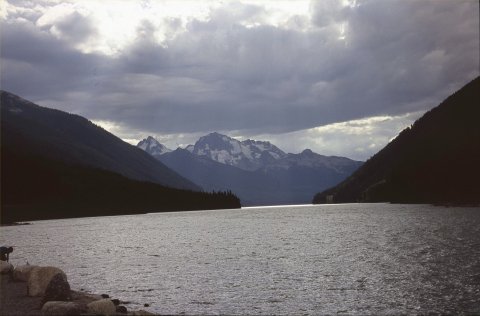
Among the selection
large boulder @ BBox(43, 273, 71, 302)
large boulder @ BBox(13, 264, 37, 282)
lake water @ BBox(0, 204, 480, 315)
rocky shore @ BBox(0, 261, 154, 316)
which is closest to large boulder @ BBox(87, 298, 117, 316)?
rocky shore @ BBox(0, 261, 154, 316)

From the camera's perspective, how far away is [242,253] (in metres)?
88.9

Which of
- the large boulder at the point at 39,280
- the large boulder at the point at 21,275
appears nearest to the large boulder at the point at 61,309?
the large boulder at the point at 39,280

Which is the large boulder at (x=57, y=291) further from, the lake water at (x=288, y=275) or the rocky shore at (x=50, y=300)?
the lake water at (x=288, y=275)

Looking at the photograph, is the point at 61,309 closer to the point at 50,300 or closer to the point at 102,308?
the point at 102,308

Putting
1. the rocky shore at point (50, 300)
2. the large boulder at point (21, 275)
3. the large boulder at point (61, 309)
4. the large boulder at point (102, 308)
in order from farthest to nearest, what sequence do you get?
the large boulder at point (21, 275) → the large boulder at point (102, 308) → the rocky shore at point (50, 300) → the large boulder at point (61, 309)

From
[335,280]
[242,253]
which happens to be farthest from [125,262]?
[335,280]

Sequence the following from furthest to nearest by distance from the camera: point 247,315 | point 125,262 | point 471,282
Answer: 1. point 125,262
2. point 471,282
3. point 247,315

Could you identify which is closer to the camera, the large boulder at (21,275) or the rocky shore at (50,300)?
the rocky shore at (50,300)

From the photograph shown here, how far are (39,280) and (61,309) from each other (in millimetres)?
11145

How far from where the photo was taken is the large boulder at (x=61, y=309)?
106 feet

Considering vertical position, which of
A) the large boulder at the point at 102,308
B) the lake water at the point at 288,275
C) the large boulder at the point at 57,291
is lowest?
the lake water at the point at 288,275

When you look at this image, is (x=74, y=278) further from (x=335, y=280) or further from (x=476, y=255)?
(x=476, y=255)

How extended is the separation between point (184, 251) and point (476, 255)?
54.6 metres

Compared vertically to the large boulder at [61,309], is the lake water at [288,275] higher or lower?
lower
